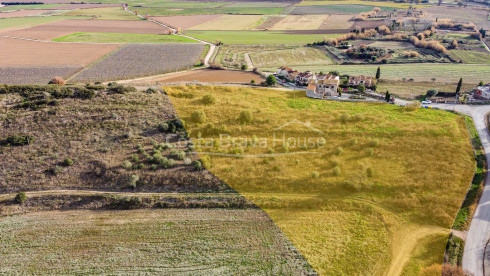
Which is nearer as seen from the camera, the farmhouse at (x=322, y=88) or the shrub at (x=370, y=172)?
the shrub at (x=370, y=172)

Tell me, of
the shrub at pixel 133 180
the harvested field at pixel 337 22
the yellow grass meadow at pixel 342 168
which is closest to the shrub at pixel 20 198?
the shrub at pixel 133 180

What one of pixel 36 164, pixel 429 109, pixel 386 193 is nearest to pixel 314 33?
pixel 429 109

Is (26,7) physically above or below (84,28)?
above

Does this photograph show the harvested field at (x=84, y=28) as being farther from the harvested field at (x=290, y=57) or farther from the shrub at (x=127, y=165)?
the shrub at (x=127, y=165)

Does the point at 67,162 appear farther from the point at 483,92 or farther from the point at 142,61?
the point at 483,92

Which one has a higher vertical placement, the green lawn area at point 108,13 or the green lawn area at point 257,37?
the green lawn area at point 108,13

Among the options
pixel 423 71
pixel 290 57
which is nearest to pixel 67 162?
pixel 290 57
